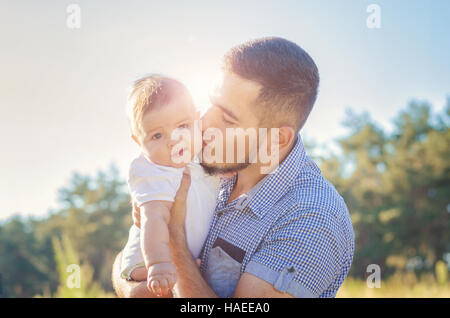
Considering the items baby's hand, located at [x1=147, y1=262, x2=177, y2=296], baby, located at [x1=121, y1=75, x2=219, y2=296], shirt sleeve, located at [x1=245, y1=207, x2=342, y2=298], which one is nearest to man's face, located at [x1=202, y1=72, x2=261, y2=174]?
baby, located at [x1=121, y1=75, x2=219, y2=296]

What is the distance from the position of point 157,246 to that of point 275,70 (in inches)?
54.6

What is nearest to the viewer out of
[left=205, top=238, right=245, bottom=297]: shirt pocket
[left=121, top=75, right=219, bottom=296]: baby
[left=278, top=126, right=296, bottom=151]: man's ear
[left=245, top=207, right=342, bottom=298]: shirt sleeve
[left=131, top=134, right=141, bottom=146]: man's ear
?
[left=245, top=207, right=342, bottom=298]: shirt sleeve

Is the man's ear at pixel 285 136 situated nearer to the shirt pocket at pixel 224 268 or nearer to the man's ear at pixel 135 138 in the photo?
the shirt pocket at pixel 224 268

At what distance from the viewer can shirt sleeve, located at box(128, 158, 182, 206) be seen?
100 inches

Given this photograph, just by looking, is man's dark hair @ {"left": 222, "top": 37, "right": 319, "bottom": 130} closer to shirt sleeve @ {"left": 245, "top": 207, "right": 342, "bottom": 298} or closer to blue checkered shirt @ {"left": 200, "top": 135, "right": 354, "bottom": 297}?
blue checkered shirt @ {"left": 200, "top": 135, "right": 354, "bottom": 297}

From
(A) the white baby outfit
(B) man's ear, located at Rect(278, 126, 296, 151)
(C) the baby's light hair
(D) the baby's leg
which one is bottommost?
(D) the baby's leg

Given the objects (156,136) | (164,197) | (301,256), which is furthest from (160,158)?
(301,256)

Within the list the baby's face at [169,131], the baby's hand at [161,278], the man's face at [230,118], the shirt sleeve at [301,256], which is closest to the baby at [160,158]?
the baby's face at [169,131]

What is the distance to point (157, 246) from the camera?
7.66 ft

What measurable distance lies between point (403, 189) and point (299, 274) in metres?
25.6

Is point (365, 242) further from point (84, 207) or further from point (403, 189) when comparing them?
point (84, 207)

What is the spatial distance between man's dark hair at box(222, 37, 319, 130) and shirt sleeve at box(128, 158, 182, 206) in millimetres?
791

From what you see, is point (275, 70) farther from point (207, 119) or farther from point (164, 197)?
point (164, 197)
